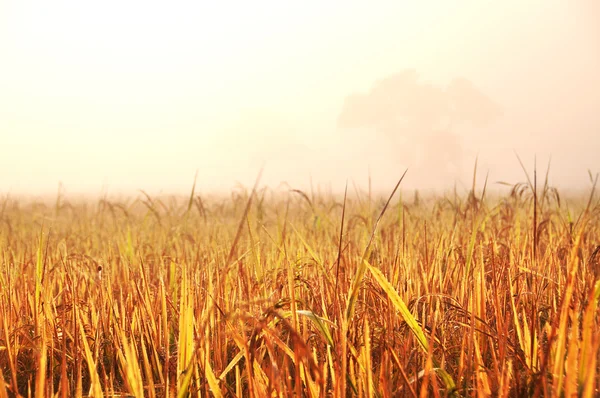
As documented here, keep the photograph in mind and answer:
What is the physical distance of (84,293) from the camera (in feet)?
7.95

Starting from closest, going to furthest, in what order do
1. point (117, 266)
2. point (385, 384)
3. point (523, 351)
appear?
point (385, 384), point (523, 351), point (117, 266)

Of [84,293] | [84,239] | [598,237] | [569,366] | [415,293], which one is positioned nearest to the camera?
[569,366]

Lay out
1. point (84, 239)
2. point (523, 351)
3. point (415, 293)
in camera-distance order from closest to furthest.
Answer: point (523, 351), point (415, 293), point (84, 239)

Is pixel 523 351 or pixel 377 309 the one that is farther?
pixel 377 309

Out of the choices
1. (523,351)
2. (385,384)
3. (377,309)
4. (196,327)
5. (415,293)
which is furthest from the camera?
(415,293)

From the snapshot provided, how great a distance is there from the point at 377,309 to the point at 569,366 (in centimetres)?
88

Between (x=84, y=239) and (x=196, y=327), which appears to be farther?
(x=84, y=239)

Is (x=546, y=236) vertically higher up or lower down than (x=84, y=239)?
higher up

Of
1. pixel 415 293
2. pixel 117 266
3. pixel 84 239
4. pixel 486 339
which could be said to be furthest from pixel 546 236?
pixel 84 239

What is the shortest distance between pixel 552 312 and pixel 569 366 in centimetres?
86

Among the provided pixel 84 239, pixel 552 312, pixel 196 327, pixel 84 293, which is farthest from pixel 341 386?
pixel 84 239

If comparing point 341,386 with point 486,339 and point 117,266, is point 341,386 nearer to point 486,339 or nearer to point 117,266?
point 486,339

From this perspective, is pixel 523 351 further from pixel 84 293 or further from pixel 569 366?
pixel 84 293

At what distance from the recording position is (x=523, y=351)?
1.39 m
